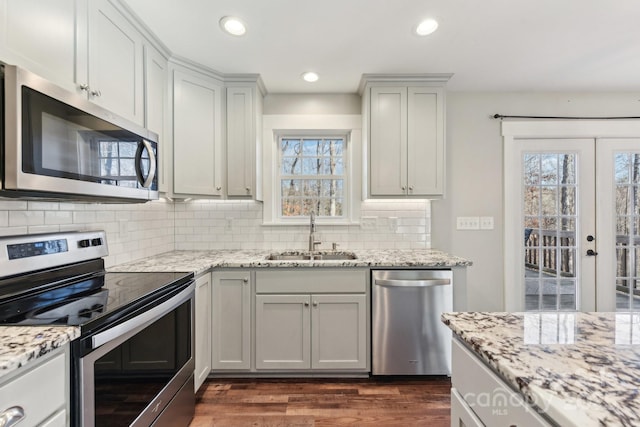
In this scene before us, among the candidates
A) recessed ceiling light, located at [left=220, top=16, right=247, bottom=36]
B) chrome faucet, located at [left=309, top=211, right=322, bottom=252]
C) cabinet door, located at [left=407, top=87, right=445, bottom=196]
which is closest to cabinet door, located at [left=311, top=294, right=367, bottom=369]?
chrome faucet, located at [left=309, top=211, right=322, bottom=252]

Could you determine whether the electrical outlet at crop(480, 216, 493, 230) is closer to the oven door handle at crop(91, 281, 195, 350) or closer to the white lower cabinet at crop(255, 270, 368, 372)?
the white lower cabinet at crop(255, 270, 368, 372)

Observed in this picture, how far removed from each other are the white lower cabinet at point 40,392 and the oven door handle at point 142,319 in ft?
0.33

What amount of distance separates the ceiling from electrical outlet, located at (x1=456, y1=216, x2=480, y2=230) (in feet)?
4.03

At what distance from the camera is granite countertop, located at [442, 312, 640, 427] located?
1.66 feet

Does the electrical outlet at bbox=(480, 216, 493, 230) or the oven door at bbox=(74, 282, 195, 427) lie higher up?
the electrical outlet at bbox=(480, 216, 493, 230)

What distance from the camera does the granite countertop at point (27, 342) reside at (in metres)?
0.71

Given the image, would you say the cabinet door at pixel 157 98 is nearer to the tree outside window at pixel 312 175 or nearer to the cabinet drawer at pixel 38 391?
the tree outside window at pixel 312 175

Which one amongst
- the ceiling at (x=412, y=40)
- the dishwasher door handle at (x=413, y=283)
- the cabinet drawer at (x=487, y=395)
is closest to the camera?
the cabinet drawer at (x=487, y=395)

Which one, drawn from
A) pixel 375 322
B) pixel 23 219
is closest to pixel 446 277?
pixel 375 322

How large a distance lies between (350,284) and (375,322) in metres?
0.33

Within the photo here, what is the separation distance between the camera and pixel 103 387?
1031 mm

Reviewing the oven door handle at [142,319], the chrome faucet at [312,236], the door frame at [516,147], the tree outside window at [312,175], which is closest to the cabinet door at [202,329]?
the oven door handle at [142,319]

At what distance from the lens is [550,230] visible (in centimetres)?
282

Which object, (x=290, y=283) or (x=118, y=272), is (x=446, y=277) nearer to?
(x=290, y=283)
